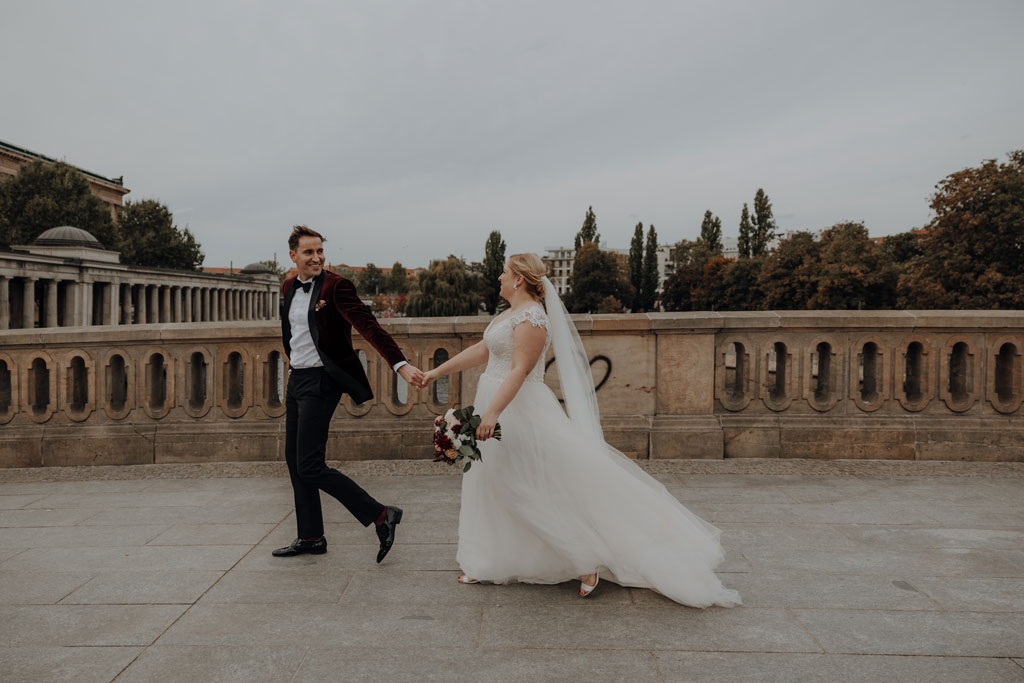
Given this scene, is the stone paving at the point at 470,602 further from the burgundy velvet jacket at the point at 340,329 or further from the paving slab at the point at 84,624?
the burgundy velvet jacket at the point at 340,329

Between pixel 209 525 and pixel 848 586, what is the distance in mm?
4026

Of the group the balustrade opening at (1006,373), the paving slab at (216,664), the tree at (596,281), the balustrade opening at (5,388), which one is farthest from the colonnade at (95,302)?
the tree at (596,281)

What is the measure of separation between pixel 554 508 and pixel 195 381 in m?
5.02

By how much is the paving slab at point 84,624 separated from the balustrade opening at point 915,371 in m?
6.67

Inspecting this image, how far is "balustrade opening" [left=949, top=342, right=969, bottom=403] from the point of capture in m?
7.46

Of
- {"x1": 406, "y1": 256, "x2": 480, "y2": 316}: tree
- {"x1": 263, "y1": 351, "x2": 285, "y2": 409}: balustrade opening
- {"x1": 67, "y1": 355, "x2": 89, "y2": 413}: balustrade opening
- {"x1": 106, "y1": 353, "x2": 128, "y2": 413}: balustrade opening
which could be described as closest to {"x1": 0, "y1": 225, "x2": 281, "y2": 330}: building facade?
{"x1": 406, "y1": 256, "x2": 480, "y2": 316}: tree

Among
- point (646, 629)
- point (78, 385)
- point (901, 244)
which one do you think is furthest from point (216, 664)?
point (901, 244)

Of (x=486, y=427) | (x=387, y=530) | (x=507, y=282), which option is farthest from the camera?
(x=387, y=530)

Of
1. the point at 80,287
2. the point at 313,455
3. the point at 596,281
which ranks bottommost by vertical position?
the point at 313,455

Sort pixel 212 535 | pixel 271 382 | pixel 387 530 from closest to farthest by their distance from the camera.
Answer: pixel 387 530
pixel 212 535
pixel 271 382

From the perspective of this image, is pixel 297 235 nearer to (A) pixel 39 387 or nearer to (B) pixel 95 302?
(A) pixel 39 387

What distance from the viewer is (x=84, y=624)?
364 centimetres

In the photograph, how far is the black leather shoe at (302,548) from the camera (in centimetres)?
462

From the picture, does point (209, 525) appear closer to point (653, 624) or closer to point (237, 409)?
point (237, 409)
